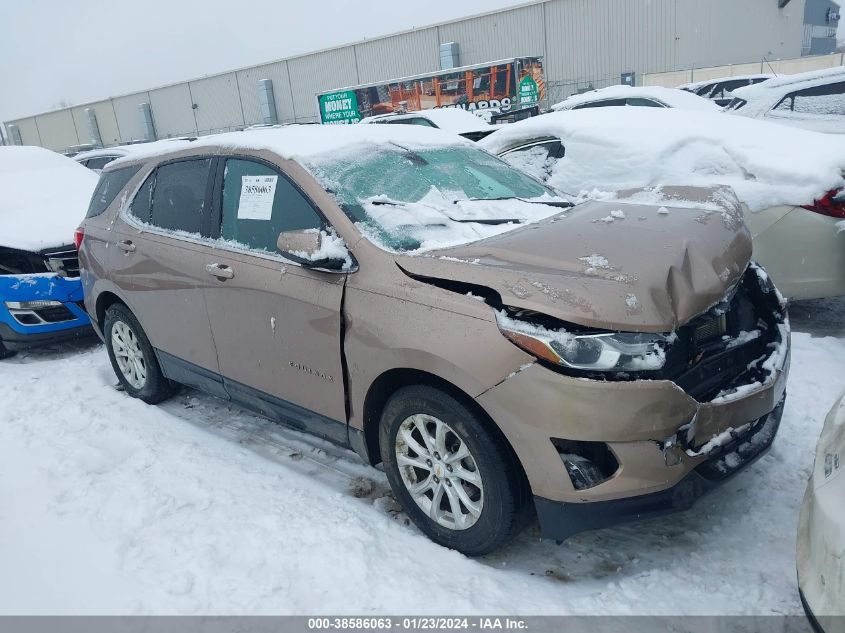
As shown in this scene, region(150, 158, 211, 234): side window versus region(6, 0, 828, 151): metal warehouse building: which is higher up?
region(6, 0, 828, 151): metal warehouse building

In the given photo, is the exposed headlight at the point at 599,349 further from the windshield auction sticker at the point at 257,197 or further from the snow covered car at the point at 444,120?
the snow covered car at the point at 444,120

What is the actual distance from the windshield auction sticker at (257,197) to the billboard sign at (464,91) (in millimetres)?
20170

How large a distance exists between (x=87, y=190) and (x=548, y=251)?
21.5 ft

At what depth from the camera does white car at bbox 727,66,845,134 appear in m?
7.20

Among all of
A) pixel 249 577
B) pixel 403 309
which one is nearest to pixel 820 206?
pixel 403 309

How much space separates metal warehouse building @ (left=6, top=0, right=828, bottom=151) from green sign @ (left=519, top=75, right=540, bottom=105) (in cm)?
778

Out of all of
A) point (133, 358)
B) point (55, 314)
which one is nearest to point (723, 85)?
point (55, 314)

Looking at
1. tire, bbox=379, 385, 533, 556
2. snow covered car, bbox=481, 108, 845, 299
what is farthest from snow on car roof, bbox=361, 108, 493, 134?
tire, bbox=379, 385, 533, 556

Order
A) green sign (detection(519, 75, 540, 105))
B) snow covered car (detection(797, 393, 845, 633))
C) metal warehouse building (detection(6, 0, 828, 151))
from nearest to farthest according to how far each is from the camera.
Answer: snow covered car (detection(797, 393, 845, 633)) < green sign (detection(519, 75, 540, 105)) < metal warehouse building (detection(6, 0, 828, 151))

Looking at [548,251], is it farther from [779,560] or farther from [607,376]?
[779,560]

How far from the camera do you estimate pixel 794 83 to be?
752cm

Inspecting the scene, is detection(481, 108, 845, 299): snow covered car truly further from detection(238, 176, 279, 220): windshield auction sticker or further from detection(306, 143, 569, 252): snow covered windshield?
detection(238, 176, 279, 220): windshield auction sticker

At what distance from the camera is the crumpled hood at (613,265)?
93.6 inches

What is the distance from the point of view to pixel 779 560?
8.58 ft
